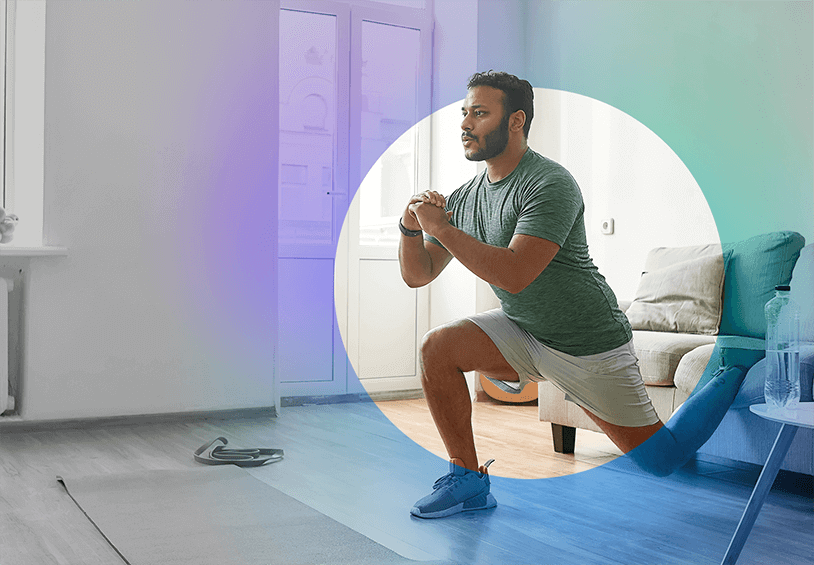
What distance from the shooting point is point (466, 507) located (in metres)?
1.88

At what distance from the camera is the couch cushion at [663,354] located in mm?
2312

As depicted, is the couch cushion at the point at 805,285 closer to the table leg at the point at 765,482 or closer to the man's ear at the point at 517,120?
the table leg at the point at 765,482

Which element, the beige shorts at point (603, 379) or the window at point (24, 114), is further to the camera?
the window at point (24, 114)

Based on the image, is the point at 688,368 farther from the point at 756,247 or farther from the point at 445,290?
the point at 445,290

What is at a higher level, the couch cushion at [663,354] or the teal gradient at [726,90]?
the teal gradient at [726,90]

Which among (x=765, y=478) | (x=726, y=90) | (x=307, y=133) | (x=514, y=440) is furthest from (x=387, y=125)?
(x=765, y=478)

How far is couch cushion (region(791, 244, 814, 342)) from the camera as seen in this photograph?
267 centimetres

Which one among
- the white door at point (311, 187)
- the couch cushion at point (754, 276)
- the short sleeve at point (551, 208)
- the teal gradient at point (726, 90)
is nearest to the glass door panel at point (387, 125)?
the white door at point (311, 187)

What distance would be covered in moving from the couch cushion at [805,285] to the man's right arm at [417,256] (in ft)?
4.74

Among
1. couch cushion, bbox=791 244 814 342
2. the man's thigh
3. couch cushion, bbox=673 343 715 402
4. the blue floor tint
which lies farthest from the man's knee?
couch cushion, bbox=791 244 814 342

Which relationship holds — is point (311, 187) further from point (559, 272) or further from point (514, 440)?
point (559, 272)

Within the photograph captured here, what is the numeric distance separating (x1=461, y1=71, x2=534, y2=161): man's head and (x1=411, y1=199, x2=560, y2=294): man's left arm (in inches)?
8.4

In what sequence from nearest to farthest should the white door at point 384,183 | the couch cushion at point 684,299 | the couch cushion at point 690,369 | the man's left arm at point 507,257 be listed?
1. the man's left arm at point 507,257
2. the couch cushion at point 690,369
3. the couch cushion at point 684,299
4. the white door at point 384,183

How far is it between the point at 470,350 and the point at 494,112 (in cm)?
52
